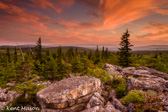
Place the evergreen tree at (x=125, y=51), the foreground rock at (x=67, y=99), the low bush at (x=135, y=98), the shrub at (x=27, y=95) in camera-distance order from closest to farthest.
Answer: the low bush at (x=135, y=98)
the foreground rock at (x=67, y=99)
the shrub at (x=27, y=95)
the evergreen tree at (x=125, y=51)

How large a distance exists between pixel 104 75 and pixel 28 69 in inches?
1170

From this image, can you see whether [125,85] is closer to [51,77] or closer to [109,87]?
[109,87]

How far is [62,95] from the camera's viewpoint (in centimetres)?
794

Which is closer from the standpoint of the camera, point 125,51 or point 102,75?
point 102,75

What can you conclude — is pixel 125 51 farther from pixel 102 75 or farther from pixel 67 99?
pixel 67 99

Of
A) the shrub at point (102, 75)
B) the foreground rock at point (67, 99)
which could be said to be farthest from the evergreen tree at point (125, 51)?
the foreground rock at point (67, 99)

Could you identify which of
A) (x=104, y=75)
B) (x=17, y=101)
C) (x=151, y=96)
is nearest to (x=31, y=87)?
(x=17, y=101)

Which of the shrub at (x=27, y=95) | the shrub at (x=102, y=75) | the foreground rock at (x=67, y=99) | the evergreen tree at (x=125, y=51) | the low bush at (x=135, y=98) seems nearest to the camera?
the low bush at (x=135, y=98)

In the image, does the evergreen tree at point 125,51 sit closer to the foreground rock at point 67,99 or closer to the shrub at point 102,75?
the shrub at point 102,75

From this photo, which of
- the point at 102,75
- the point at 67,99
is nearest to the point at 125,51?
the point at 102,75

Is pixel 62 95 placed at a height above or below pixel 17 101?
above

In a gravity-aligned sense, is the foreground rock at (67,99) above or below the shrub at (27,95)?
above

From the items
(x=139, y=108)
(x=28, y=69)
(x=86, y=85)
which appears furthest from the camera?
(x=28, y=69)

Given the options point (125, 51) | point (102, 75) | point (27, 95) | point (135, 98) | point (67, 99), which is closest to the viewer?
point (135, 98)
